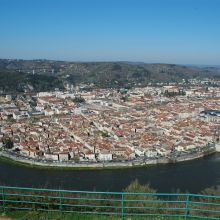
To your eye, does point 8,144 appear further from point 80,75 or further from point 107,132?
point 80,75

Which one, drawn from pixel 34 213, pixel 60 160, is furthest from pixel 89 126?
pixel 34 213

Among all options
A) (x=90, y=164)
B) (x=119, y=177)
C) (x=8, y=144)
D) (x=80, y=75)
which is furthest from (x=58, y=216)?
Result: (x=80, y=75)

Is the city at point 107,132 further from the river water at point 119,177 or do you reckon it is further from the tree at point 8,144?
the river water at point 119,177

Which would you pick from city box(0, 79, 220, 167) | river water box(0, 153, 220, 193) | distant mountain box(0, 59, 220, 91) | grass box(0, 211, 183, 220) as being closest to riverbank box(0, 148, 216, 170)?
city box(0, 79, 220, 167)

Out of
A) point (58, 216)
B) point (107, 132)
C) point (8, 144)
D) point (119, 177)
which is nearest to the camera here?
point (58, 216)

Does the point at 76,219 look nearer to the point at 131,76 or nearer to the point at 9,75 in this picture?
the point at 9,75

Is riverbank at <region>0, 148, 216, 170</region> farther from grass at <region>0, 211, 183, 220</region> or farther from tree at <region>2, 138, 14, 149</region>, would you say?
grass at <region>0, 211, 183, 220</region>

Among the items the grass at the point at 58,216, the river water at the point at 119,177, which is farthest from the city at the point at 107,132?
the grass at the point at 58,216
